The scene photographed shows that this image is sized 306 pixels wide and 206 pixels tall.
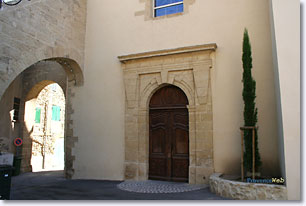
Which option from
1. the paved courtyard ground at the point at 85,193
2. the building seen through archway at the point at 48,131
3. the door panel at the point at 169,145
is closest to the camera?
the paved courtyard ground at the point at 85,193

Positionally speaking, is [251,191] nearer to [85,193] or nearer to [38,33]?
[85,193]

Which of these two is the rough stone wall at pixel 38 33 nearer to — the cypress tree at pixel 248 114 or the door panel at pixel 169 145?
the door panel at pixel 169 145

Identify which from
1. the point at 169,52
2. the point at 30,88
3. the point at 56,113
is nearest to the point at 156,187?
the point at 169,52

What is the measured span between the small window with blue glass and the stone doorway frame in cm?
120

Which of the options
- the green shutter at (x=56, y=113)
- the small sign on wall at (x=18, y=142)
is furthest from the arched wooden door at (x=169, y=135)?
the green shutter at (x=56, y=113)

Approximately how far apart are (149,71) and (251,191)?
3.68m

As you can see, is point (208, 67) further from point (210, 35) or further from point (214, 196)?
point (214, 196)

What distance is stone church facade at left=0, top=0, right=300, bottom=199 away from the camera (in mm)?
5480

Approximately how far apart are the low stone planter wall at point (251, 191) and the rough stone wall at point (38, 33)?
4525 millimetres

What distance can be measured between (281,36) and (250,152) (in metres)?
2.13

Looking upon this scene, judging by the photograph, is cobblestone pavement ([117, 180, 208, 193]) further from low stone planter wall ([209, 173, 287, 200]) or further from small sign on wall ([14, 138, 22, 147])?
small sign on wall ([14, 138, 22, 147])

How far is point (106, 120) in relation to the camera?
7.29 m

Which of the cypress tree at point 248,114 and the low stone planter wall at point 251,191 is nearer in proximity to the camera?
the low stone planter wall at point 251,191

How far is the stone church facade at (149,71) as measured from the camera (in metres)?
5.48
